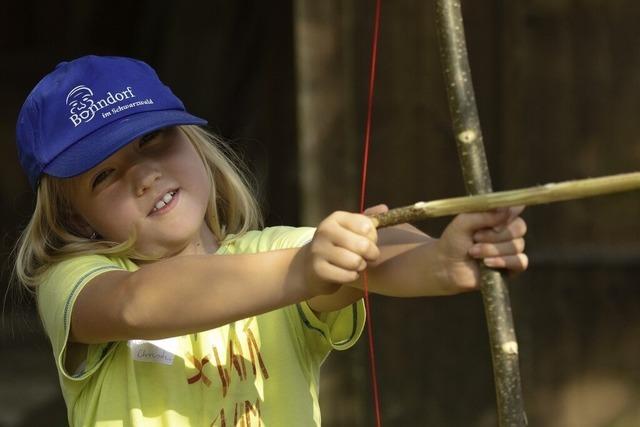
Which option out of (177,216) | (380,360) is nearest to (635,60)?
(380,360)

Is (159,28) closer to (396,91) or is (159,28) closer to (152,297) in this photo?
(396,91)

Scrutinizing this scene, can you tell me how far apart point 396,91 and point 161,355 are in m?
1.67

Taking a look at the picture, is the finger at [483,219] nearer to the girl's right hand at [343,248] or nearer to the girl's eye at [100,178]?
the girl's right hand at [343,248]

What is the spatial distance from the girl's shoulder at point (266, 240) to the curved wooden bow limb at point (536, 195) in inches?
20.6

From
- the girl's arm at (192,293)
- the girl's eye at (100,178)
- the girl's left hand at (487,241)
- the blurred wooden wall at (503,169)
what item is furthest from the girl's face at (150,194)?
the blurred wooden wall at (503,169)

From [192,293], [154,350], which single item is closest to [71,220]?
[154,350]

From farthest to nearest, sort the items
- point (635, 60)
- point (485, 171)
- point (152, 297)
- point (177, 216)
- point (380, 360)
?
point (380, 360), point (635, 60), point (177, 216), point (152, 297), point (485, 171)

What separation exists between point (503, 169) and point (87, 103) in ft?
5.60

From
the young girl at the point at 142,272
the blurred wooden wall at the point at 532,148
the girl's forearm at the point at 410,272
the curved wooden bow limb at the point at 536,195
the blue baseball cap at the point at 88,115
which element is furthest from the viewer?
the blurred wooden wall at the point at 532,148

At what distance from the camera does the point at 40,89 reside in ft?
7.71

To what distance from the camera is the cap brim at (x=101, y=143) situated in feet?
7.34

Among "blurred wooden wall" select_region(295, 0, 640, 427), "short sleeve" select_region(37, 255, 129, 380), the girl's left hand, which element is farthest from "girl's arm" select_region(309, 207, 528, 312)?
"blurred wooden wall" select_region(295, 0, 640, 427)

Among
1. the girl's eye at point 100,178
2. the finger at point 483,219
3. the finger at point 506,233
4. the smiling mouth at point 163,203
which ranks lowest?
the finger at point 506,233

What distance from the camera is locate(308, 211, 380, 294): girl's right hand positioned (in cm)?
188
